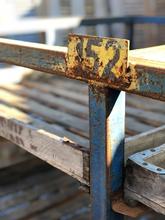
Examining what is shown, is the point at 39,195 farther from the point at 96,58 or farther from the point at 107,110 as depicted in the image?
the point at 96,58

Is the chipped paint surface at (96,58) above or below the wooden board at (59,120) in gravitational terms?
above

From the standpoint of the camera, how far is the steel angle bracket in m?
1.74

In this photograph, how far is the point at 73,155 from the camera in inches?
79.9

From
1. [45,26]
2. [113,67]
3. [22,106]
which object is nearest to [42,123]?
[22,106]

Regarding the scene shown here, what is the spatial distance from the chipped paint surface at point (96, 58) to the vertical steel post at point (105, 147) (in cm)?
9

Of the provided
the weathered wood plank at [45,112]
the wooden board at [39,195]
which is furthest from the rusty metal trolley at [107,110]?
the wooden board at [39,195]

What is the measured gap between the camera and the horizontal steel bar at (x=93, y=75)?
1458mm

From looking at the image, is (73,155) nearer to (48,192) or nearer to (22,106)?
(22,106)

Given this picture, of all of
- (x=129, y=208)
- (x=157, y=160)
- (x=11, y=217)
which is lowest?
(x=11, y=217)

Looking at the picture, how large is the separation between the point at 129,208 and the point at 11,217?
186 centimetres

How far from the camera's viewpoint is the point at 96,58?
1621 mm

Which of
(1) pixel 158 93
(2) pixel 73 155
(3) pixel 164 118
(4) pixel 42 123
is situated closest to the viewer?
(1) pixel 158 93

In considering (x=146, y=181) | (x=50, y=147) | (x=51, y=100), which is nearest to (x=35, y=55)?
(x=50, y=147)

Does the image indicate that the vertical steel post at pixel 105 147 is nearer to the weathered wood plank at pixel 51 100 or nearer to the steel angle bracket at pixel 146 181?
the steel angle bracket at pixel 146 181
